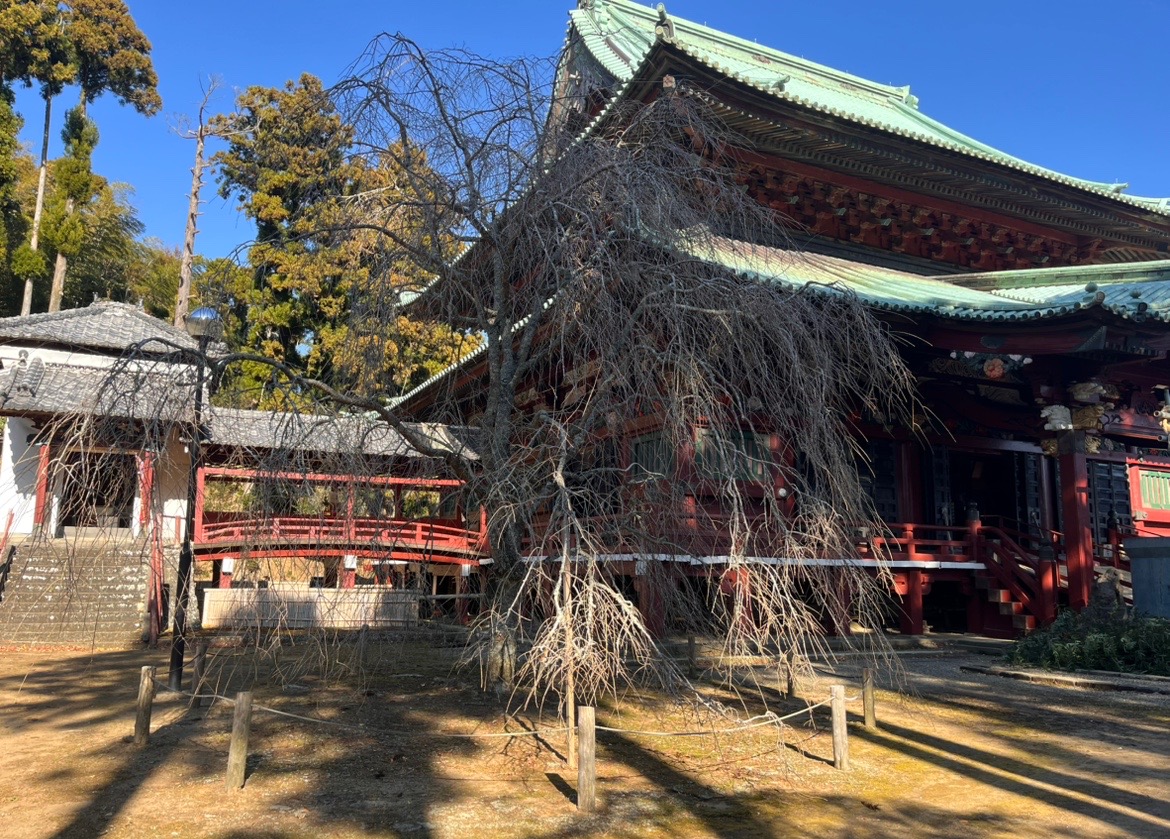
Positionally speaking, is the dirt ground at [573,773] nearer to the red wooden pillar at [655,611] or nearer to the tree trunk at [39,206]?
the red wooden pillar at [655,611]

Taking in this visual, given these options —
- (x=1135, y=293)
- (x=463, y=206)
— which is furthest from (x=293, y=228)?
(x=1135, y=293)

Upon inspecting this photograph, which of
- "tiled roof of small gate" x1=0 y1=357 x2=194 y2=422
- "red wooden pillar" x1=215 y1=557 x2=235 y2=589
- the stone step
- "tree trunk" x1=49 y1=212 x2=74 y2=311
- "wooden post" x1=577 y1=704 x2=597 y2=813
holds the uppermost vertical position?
"tree trunk" x1=49 y1=212 x2=74 y2=311

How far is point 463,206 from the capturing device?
23.1ft

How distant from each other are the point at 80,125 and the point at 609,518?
3454 cm

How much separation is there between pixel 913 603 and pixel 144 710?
10119 millimetres

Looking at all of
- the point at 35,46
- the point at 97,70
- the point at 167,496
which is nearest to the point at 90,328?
the point at 167,496

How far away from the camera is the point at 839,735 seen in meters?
6.02

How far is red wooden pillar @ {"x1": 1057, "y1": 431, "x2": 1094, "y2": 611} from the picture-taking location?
1145cm

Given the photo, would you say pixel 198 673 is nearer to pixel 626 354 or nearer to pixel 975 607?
pixel 626 354

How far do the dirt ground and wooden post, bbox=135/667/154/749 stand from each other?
0.39ft

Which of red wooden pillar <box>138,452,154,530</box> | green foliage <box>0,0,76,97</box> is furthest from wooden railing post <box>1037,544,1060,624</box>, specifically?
green foliage <box>0,0,76,97</box>

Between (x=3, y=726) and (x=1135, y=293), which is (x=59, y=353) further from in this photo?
(x=1135, y=293)

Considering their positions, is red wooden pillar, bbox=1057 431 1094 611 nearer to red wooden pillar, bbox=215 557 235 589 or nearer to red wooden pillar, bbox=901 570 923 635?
red wooden pillar, bbox=901 570 923 635

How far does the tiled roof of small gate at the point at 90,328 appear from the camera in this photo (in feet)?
75.0
